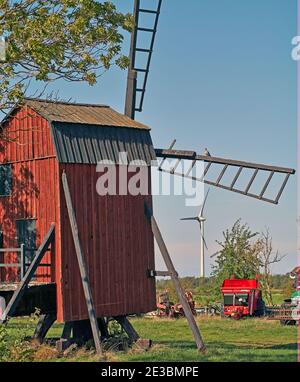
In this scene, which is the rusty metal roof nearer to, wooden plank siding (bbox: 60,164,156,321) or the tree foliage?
wooden plank siding (bbox: 60,164,156,321)

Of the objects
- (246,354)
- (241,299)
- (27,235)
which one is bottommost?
(246,354)

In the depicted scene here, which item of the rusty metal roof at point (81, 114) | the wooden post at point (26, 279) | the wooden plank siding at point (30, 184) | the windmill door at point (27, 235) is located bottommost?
the wooden post at point (26, 279)

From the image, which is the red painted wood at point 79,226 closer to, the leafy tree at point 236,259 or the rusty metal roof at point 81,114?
the rusty metal roof at point 81,114

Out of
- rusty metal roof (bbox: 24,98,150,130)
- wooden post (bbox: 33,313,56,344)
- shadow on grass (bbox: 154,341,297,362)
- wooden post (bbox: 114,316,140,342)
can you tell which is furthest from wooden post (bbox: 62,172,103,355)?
shadow on grass (bbox: 154,341,297,362)

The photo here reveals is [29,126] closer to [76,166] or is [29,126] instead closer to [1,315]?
[76,166]

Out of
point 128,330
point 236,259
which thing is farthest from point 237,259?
point 128,330

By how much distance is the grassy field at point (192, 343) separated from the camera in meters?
25.1

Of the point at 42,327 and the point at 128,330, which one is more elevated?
the point at 42,327

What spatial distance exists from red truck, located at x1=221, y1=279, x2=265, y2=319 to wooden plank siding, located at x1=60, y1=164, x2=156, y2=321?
17.3m

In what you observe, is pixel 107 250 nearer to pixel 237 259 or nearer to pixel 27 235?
pixel 27 235

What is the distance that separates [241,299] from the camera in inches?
1802

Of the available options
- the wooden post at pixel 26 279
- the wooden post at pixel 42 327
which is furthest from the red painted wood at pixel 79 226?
the wooden post at pixel 42 327

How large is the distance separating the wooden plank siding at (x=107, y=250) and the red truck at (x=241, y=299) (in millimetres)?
17336

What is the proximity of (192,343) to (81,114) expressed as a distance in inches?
404
